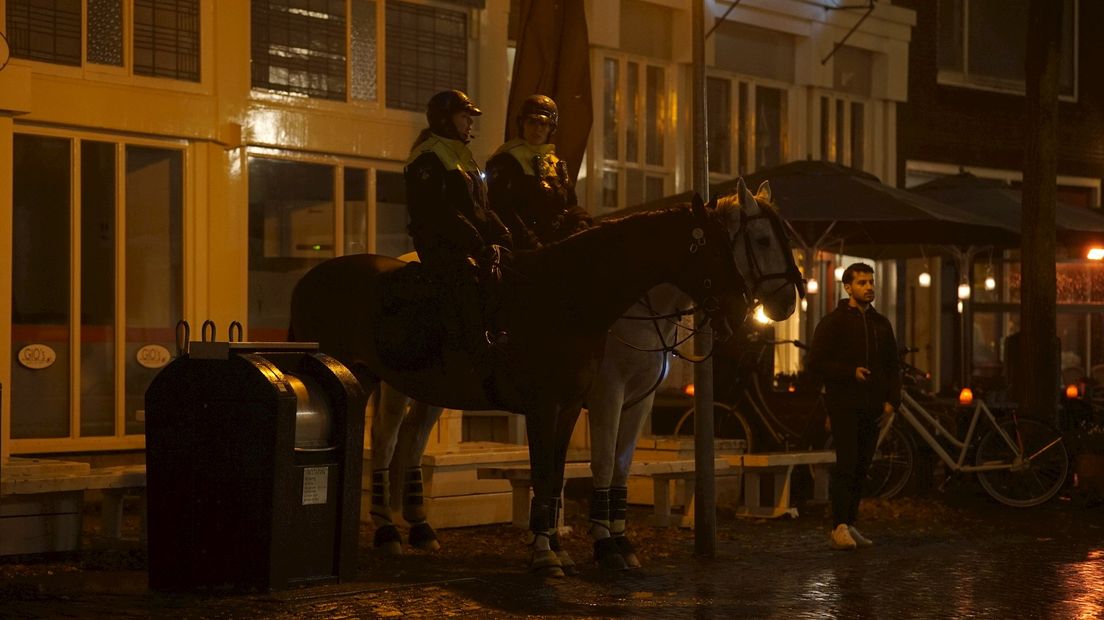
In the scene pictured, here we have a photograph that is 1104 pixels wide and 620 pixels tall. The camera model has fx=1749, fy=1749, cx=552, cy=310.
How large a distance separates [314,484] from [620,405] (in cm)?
236

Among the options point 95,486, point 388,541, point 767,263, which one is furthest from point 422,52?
point 767,263

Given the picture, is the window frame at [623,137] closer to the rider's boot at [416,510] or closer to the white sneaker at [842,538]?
the white sneaker at [842,538]

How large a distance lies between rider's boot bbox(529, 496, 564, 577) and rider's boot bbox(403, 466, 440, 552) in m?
1.43

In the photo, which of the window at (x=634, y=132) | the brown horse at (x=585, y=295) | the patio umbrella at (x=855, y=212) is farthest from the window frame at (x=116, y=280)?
the window at (x=634, y=132)

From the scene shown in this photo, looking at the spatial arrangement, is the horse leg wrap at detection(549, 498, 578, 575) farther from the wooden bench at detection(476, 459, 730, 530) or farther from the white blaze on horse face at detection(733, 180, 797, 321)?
the white blaze on horse face at detection(733, 180, 797, 321)

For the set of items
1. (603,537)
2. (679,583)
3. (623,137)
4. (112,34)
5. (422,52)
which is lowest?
(679,583)

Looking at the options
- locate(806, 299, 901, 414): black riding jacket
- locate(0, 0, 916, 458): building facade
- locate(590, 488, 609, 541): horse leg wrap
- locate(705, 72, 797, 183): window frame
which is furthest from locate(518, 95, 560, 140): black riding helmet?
locate(705, 72, 797, 183): window frame

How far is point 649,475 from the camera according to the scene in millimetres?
13188

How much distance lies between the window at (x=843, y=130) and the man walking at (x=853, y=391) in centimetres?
885

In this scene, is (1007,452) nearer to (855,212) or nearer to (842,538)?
(855,212)

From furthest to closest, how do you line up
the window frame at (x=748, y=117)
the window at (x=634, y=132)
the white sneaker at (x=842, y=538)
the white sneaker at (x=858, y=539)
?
1. the window frame at (x=748, y=117)
2. the window at (x=634, y=132)
3. the white sneaker at (x=858, y=539)
4. the white sneaker at (x=842, y=538)

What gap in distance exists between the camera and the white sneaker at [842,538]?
12.2 meters

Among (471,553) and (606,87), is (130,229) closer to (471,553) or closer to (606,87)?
(471,553)

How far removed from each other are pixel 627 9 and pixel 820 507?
620cm
